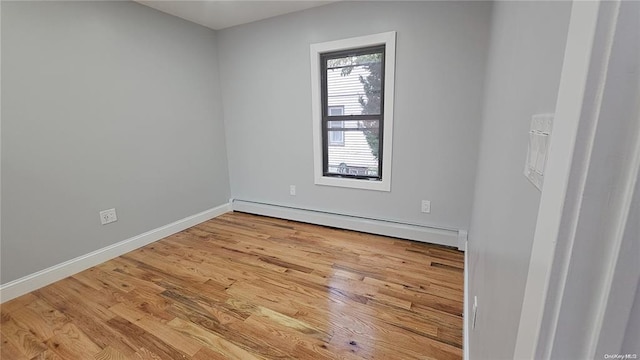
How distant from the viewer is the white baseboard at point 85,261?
189 centimetres

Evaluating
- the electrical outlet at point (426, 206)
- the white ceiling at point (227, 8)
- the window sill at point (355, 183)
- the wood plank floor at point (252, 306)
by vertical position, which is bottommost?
the wood plank floor at point (252, 306)

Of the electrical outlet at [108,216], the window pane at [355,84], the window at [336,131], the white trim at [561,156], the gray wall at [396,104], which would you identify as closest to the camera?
the white trim at [561,156]

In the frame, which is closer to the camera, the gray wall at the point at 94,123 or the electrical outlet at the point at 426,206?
the gray wall at the point at 94,123

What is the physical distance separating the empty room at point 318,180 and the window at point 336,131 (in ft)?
0.08

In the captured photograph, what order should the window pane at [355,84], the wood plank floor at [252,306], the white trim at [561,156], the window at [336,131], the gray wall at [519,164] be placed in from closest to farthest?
1. the white trim at [561,156]
2. the gray wall at [519,164]
3. the wood plank floor at [252,306]
4. the window pane at [355,84]
5. the window at [336,131]

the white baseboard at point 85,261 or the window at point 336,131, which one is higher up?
the window at point 336,131

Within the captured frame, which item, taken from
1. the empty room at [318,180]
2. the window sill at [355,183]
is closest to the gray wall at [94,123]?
the empty room at [318,180]

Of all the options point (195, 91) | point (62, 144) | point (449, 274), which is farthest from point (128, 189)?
point (449, 274)

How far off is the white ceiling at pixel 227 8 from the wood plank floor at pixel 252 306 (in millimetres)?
2373

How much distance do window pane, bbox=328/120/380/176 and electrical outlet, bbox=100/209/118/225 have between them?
2.17 meters

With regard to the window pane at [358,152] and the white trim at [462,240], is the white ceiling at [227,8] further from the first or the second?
the white trim at [462,240]

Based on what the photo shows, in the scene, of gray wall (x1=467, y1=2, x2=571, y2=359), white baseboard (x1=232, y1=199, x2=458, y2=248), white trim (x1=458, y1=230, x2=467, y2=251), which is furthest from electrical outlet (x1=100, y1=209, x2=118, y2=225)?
white trim (x1=458, y1=230, x2=467, y2=251)

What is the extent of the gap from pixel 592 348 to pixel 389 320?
146 centimetres

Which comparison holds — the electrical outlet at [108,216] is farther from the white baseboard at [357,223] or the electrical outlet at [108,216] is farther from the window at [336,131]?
the window at [336,131]
